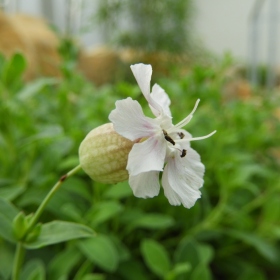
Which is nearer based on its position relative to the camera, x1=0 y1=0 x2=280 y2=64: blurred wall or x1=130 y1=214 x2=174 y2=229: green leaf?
x1=130 y1=214 x2=174 y2=229: green leaf

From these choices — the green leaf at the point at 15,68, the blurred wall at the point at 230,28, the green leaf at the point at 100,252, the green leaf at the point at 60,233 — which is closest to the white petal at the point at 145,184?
the green leaf at the point at 60,233

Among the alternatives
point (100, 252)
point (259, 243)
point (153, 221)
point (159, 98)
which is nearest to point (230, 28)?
point (259, 243)

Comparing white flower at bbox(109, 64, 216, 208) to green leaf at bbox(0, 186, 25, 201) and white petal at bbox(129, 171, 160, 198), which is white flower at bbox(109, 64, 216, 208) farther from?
green leaf at bbox(0, 186, 25, 201)

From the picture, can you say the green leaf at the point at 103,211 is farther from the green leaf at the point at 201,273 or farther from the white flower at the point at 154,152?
the white flower at the point at 154,152

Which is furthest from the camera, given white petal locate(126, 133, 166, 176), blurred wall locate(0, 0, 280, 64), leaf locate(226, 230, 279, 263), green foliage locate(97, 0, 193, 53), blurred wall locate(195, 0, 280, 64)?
blurred wall locate(195, 0, 280, 64)

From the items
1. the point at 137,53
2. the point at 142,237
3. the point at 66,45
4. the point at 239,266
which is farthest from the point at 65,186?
the point at 137,53

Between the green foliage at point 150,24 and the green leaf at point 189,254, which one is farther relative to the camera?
the green foliage at point 150,24

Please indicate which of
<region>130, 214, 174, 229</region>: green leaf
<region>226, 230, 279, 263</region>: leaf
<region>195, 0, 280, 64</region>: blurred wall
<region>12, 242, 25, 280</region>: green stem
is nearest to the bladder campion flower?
<region>12, 242, 25, 280</region>: green stem
